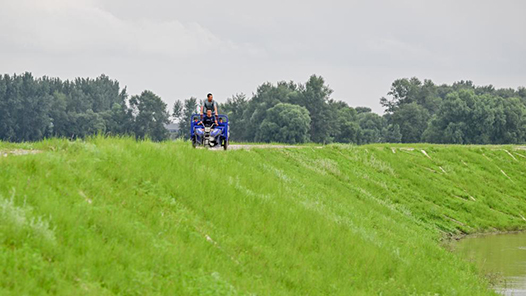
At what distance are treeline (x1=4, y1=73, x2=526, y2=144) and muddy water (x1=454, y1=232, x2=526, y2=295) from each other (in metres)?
88.7

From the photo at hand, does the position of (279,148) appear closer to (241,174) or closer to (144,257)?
(241,174)

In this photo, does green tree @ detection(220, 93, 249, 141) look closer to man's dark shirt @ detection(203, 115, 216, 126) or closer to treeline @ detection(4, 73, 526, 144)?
treeline @ detection(4, 73, 526, 144)

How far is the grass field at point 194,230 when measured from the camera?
483 inches

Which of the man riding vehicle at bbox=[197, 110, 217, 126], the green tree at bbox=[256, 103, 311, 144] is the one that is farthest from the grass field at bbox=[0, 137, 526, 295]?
the green tree at bbox=[256, 103, 311, 144]

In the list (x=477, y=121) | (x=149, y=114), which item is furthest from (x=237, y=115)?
(x=477, y=121)

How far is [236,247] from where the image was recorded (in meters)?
16.8

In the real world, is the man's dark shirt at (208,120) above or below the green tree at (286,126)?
above

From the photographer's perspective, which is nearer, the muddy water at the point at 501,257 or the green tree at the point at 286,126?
the muddy water at the point at 501,257

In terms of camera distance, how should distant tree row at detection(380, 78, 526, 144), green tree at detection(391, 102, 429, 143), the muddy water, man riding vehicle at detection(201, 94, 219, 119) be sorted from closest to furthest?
1. the muddy water
2. man riding vehicle at detection(201, 94, 219, 119)
3. distant tree row at detection(380, 78, 526, 144)
4. green tree at detection(391, 102, 429, 143)

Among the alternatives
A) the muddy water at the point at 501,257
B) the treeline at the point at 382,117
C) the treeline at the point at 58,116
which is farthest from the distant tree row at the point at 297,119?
the muddy water at the point at 501,257

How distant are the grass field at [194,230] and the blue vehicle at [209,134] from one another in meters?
1.20

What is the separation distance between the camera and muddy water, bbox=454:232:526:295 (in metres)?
25.2

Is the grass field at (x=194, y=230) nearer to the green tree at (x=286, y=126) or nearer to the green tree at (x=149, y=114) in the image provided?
the green tree at (x=286, y=126)

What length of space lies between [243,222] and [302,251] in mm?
1788
